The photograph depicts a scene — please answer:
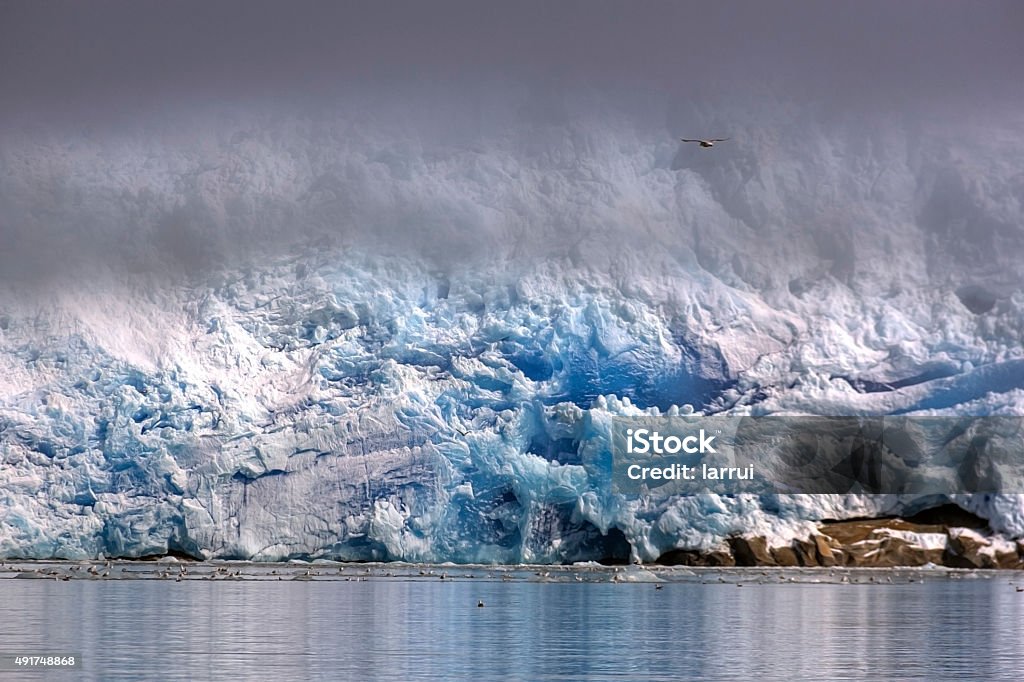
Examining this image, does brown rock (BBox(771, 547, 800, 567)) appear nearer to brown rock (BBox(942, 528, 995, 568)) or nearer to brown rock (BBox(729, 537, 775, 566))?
brown rock (BBox(729, 537, 775, 566))

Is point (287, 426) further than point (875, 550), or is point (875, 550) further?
point (875, 550)

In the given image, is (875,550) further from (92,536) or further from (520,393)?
(92,536)

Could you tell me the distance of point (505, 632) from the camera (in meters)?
32.0

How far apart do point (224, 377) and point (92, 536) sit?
26.0ft

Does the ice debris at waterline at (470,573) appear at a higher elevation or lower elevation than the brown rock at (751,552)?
lower

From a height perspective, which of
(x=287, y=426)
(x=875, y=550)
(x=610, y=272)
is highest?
(x=610, y=272)

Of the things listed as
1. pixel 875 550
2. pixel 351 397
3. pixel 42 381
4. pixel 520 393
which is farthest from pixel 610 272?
pixel 42 381

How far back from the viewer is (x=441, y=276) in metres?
62.7

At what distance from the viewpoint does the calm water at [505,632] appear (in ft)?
80.1

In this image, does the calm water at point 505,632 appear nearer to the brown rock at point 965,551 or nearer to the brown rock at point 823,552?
the brown rock at point 823,552

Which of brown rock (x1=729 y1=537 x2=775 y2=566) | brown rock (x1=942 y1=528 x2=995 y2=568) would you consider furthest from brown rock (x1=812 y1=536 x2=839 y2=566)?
brown rock (x1=942 y1=528 x2=995 y2=568)

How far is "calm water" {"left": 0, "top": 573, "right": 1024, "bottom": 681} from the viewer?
961 inches

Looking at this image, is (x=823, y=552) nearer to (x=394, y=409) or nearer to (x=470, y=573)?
(x=470, y=573)

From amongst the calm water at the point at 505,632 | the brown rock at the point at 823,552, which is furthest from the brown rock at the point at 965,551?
the calm water at the point at 505,632
